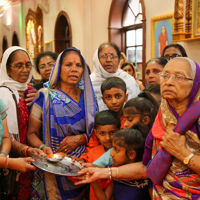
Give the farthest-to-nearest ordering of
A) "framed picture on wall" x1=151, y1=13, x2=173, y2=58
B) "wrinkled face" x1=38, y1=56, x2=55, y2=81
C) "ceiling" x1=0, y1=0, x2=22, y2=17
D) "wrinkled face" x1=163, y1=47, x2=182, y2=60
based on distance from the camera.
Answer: "ceiling" x1=0, y1=0, x2=22, y2=17
"framed picture on wall" x1=151, y1=13, x2=173, y2=58
"wrinkled face" x1=38, y1=56, x2=55, y2=81
"wrinkled face" x1=163, y1=47, x2=182, y2=60

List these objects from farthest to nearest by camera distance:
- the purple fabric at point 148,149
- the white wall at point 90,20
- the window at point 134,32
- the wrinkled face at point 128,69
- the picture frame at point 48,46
Result: the picture frame at point 48,46 < the window at point 134,32 < the white wall at point 90,20 < the wrinkled face at point 128,69 < the purple fabric at point 148,149

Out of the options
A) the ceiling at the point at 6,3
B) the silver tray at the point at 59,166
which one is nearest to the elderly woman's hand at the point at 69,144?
the silver tray at the point at 59,166

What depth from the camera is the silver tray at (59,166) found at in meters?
1.83

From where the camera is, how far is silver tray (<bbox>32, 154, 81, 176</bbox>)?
183 centimetres

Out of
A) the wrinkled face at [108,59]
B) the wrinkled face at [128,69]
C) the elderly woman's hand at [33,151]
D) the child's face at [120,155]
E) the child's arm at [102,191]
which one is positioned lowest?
the child's arm at [102,191]

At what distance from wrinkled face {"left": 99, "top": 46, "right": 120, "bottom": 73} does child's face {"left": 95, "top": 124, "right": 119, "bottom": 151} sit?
3.61 ft

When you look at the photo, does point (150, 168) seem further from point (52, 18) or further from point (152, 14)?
point (52, 18)

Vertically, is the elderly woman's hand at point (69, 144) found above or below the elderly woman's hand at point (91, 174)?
above

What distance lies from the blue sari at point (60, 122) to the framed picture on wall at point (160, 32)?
10.7ft

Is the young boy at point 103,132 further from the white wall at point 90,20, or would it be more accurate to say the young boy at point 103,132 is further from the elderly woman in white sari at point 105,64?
the white wall at point 90,20

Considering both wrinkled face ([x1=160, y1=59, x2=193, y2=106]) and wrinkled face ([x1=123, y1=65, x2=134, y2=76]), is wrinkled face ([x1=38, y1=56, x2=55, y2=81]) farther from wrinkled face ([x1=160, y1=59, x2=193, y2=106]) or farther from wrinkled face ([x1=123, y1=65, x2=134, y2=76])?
wrinkled face ([x1=160, y1=59, x2=193, y2=106])

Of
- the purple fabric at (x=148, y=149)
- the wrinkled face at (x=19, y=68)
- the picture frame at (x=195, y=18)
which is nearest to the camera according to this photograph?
the purple fabric at (x=148, y=149)

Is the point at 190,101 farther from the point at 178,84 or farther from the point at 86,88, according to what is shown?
the point at 86,88

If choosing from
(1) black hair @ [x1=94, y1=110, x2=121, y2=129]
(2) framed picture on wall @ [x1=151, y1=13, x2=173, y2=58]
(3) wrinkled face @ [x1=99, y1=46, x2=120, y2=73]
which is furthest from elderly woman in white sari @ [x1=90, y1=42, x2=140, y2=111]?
(2) framed picture on wall @ [x1=151, y1=13, x2=173, y2=58]
